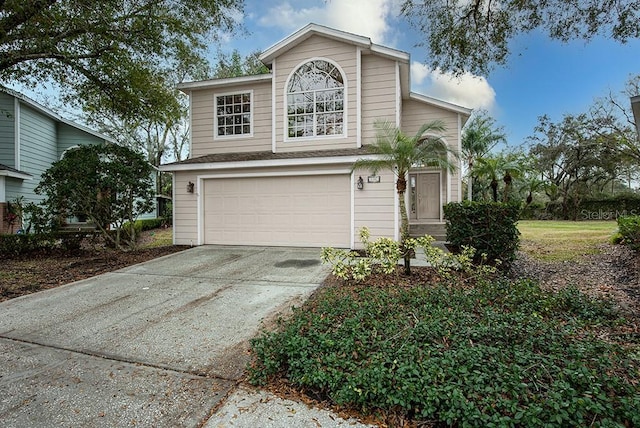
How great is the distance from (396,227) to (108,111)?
1050 cm

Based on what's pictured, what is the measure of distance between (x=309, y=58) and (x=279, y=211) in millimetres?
4670

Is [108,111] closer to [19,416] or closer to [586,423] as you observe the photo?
[19,416]

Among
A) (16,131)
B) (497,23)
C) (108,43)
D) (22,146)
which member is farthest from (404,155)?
(22,146)

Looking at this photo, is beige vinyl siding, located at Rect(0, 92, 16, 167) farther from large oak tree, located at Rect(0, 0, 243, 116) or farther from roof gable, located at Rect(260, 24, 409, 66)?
roof gable, located at Rect(260, 24, 409, 66)

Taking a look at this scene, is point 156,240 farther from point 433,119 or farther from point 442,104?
point 442,104

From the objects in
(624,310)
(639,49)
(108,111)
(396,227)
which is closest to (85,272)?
(108,111)

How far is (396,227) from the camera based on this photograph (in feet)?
29.2

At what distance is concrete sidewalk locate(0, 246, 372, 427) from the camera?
8.24 feet

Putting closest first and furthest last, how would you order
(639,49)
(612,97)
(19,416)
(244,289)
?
(19,416)
(244,289)
(639,49)
(612,97)

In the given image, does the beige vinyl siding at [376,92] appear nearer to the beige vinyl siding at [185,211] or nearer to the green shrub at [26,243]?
the beige vinyl siding at [185,211]

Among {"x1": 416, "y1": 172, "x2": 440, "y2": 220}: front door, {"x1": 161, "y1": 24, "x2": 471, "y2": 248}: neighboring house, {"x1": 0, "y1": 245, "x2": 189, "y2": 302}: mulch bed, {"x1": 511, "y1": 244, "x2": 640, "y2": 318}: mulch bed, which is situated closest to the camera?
{"x1": 511, "y1": 244, "x2": 640, "y2": 318}: mulch bed

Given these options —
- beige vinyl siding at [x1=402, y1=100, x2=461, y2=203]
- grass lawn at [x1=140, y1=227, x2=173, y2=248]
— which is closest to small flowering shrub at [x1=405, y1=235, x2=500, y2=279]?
beige vinyl siding at [x1=402, y1=100, x2=461, y2=203]

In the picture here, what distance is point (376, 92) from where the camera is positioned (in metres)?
9.53

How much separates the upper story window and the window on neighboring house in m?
1.57
